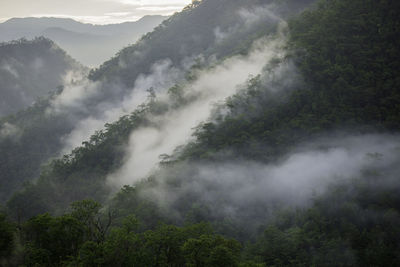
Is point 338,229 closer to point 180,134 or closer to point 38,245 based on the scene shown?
point 38,245

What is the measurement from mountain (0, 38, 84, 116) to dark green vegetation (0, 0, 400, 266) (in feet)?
233

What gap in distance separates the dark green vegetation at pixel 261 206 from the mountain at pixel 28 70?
71101 millimetres

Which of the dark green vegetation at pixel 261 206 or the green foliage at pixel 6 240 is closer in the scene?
the dark green vegetation at pixel 261 206

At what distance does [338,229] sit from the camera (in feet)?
80.9

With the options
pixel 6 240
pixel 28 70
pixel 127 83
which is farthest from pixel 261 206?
pixel 28 70

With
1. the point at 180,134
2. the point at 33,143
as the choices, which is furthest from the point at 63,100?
the point at 180,134

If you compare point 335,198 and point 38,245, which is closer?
point 38,245

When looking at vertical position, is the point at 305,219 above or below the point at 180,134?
below

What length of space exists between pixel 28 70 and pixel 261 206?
107m

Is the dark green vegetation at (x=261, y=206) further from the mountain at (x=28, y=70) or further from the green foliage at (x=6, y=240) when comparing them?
the mountain at (x=28, y=70)

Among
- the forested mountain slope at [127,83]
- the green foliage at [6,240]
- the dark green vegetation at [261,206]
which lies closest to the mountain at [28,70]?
the forested mountain slope at [127,83]

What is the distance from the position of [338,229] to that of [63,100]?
212 feet

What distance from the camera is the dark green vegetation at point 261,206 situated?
17.2 metres

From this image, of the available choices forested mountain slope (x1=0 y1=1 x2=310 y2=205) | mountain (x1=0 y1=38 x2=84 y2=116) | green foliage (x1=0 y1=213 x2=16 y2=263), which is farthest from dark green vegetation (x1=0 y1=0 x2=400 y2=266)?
mountain (x1=0 y1=38 x2=84 y2=116)
